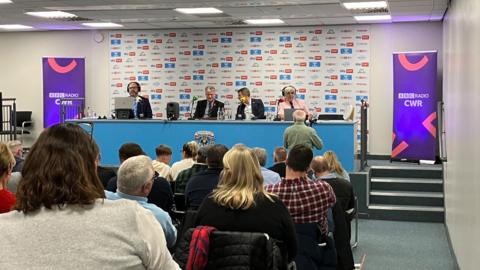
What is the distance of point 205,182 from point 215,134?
5513mm

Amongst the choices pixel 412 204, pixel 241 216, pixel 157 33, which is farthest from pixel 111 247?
pixel 157 33

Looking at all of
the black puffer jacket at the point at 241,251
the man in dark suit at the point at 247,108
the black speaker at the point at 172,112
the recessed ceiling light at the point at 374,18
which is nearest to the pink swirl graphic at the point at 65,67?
the black speaker at the point at 172,112

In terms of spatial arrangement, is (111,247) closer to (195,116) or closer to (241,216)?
(241,216)

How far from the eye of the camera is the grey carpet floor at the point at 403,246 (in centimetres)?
635

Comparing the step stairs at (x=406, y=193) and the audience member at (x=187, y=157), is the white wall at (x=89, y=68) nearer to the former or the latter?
the step stairs at (x=406, y=193)

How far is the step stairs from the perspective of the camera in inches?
352

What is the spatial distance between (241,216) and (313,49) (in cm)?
946

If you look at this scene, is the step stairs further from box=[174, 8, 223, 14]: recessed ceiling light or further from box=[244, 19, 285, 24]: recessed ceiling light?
box=[174, 8, 223, 14]: recessed ceiling light

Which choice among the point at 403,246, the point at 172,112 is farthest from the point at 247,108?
the point at 403,246

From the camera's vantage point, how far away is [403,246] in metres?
7.21

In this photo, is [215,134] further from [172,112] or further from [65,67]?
[65,67]

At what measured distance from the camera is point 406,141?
11.0 meters

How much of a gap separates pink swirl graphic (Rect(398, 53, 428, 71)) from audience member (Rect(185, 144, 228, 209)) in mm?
7449

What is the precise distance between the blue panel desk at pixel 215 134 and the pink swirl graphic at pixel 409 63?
239 centimetres
